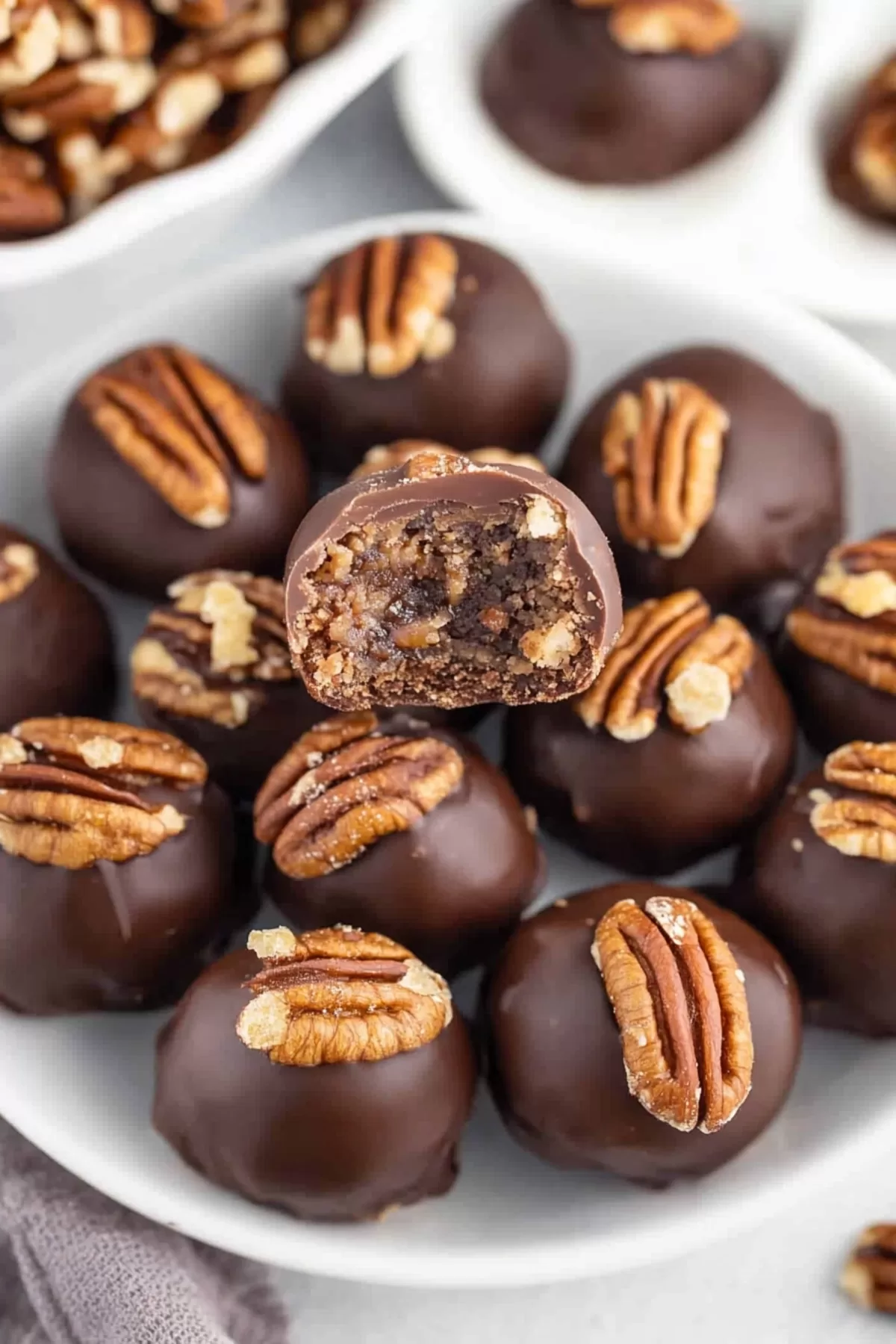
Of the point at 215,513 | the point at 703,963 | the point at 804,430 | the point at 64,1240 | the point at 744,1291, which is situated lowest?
the point at 744,1291

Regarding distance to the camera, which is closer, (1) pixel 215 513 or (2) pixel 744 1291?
(1) pixel 215 513

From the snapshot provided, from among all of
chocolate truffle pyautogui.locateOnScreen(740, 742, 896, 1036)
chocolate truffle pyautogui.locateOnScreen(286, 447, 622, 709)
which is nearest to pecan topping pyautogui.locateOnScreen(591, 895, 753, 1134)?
chocolate truffle pyautogui.locateOnScreen(740, 742, 896, 1036)

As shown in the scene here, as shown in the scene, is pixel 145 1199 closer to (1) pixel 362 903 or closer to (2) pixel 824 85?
(1) pixel 362 903

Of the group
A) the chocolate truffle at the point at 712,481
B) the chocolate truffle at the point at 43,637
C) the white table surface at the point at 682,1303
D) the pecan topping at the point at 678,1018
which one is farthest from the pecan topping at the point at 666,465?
the white table surface at the point at 682,1303

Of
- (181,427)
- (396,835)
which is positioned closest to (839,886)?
(396,835)

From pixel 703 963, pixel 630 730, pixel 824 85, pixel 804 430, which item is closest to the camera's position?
pixel 703 963

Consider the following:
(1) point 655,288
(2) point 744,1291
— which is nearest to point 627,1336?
(2) point 744,1291

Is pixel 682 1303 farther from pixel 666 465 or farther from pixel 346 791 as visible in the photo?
pixel 666 465
